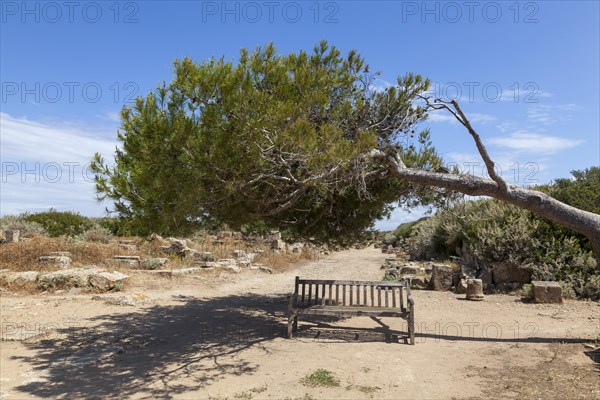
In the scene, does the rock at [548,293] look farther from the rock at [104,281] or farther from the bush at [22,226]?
the bush at [22,226]

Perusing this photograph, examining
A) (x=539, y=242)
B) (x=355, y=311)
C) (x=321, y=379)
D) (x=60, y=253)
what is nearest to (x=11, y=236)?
(x=60, y=253)

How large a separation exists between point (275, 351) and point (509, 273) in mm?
9208

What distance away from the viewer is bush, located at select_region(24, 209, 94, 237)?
25766 millimetres

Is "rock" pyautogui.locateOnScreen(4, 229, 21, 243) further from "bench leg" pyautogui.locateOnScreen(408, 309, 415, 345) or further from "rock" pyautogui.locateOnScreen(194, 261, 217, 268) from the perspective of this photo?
"bench leg" pyautogui.locateOnScreen(408, 309, 415, 345)

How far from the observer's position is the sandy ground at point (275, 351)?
5562 millimetres

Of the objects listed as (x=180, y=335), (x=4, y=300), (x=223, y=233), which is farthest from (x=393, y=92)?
(x=223, y=233)

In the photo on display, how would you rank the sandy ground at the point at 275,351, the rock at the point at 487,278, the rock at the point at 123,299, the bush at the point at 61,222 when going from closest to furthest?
the sandy ground at the point at 275,351 → the rock at the point at 123,299 → the rock at the point at 487,278 → the bush at the point at 61,222

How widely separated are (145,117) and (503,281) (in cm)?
1181

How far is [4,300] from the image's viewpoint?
10406mm

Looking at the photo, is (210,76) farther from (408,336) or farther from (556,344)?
(556,344)

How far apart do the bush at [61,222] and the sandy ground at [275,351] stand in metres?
16.5

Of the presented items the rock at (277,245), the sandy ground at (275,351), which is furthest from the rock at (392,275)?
the rock at (277,245)

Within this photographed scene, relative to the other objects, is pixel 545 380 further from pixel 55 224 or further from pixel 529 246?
pixel 55 224

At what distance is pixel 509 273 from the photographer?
13.3 m
